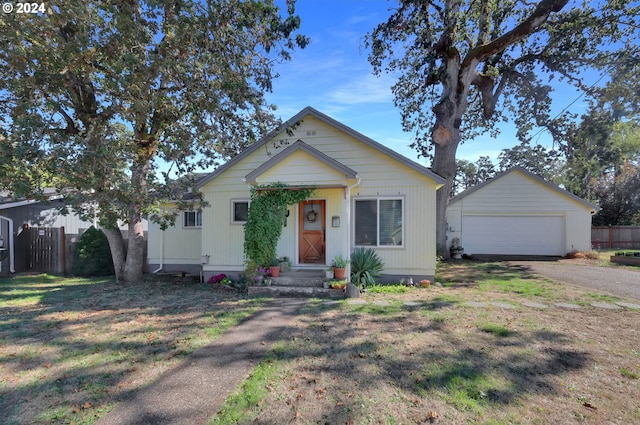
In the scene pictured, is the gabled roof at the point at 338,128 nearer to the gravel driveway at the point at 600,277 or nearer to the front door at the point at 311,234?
the front door at the point at 311,234

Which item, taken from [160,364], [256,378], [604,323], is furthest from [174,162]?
[604,323]

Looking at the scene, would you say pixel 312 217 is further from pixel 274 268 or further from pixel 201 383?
pixel 201 383

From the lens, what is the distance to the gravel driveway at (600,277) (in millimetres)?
8836

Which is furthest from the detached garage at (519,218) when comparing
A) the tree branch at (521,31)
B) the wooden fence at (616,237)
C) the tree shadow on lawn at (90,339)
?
the tree shadow on lawn at (90,339)

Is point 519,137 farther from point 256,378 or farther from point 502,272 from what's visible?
point 256,378

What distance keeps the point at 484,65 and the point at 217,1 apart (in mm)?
14251

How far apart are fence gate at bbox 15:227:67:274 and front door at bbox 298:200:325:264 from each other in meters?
9.96

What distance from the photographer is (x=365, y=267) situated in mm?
9445

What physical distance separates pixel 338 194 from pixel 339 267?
246 centimetres

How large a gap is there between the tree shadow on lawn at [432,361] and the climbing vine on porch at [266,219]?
3.78 m

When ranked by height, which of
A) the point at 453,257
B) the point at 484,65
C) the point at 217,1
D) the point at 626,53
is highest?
the point at 484,65

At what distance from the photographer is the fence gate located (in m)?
12.8

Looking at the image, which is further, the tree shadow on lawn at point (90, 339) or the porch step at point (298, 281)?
the porch step at point (298, 281)

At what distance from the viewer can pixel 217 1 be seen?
6.83 metres
